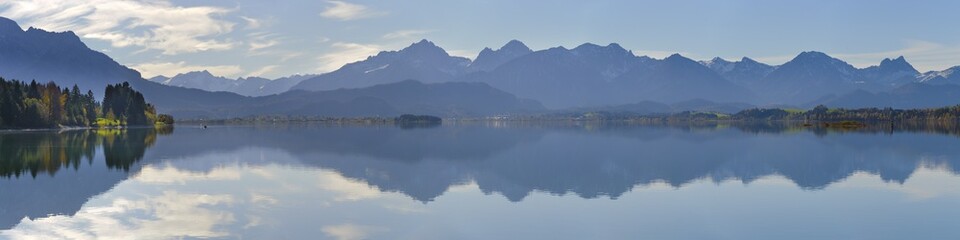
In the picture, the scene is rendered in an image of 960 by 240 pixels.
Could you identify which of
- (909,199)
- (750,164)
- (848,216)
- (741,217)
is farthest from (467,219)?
(750,164)

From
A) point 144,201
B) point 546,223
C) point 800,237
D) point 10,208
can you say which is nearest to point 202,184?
point 144,201

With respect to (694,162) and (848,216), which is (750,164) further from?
(848,216)

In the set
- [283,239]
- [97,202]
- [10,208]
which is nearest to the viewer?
[283,239]

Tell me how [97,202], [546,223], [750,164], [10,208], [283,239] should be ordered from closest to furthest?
1. [283,239]
2. [546,223]
3. [10,208]
4. [97,202]
5. [750,164]

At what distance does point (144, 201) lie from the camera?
48.4 m

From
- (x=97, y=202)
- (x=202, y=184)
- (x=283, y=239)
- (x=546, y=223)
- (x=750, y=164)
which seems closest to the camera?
(x=283, y=239)

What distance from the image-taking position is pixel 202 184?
5947cm

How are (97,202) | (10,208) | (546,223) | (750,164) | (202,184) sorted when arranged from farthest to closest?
1. (750,164)
2. (202,184)
3. (97,202)
4. (10,208)
5. (546,223)

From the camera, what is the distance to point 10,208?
44156 millimetres

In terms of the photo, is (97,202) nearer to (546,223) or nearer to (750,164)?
(546,223)

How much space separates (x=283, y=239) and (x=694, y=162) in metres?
61.5

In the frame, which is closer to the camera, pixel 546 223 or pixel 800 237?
pixel 800 237

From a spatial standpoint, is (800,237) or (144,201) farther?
(144,201)

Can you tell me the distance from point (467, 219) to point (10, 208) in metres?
27.0
